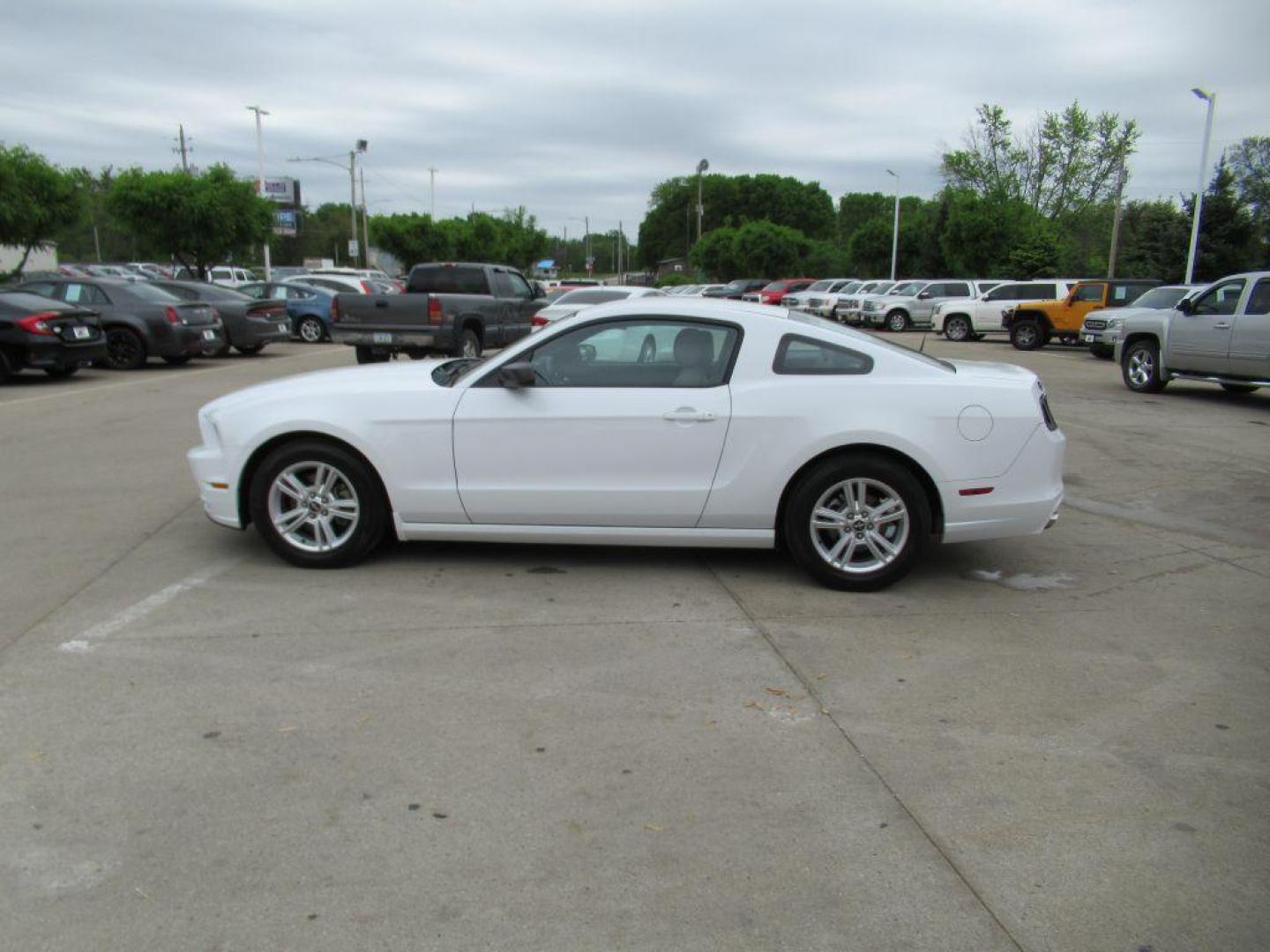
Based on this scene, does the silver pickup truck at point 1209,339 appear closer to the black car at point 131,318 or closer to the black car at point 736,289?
the black car at point 131,318

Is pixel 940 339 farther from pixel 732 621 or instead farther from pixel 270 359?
pixel 732 621

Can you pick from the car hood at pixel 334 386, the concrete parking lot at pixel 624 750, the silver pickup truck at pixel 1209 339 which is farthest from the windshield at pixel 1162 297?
the car hood at pixel 334 386

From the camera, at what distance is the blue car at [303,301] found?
25.2 metres

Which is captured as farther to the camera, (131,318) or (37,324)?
(131,318)

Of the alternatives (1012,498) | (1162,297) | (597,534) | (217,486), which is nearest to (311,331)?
(1162,297)

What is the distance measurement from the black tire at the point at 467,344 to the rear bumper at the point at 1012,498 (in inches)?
500

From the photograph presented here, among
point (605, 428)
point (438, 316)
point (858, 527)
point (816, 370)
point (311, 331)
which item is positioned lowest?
point (311, 331)

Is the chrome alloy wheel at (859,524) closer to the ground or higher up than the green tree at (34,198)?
closer to the ground

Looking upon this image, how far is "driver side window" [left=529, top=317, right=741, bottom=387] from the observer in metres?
5.57

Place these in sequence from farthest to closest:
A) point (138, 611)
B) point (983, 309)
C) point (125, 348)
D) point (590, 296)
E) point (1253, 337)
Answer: point (983, 309) < point (590, 296) < point (125, 348) < point (1253, 337) < point (138, 611)

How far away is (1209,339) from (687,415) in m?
12.1

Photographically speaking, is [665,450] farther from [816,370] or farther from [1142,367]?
[1142,367]

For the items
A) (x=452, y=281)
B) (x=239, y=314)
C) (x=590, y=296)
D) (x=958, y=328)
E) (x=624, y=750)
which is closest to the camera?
(x=624, y=750)

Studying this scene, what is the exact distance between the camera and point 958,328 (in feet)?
96.6
